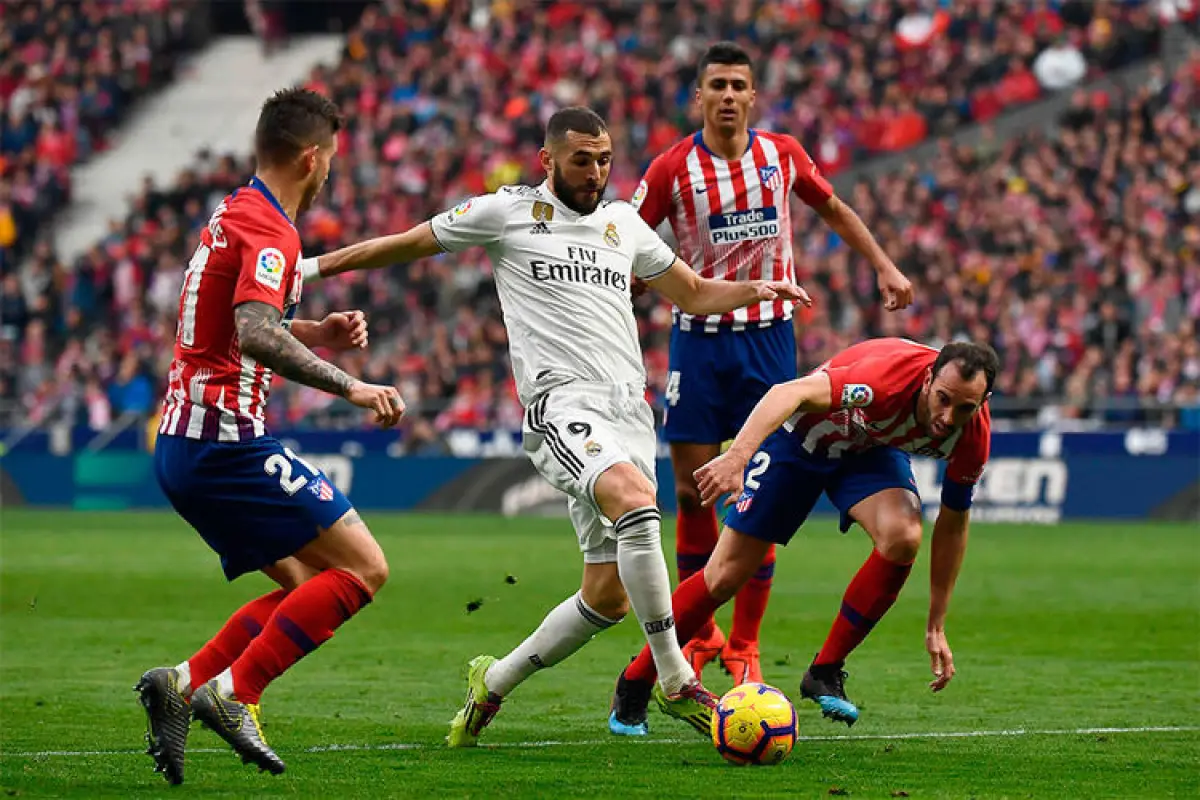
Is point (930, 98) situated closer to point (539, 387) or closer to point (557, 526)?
point (557, 526)

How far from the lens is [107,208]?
1490 inches

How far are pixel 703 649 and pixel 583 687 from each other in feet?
2.54

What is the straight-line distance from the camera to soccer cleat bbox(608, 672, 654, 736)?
863 cm

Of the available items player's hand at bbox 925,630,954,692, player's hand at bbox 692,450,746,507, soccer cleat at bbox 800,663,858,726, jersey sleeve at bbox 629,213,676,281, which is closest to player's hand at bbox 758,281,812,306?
jersey sleeve at bbox 629,213,676,281

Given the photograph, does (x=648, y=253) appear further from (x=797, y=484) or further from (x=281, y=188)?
(x=281, y=188)

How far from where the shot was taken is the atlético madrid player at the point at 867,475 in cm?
795

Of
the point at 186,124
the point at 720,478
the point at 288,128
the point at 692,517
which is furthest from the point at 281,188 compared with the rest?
the point at 186,124

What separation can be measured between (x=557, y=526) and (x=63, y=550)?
226 inches

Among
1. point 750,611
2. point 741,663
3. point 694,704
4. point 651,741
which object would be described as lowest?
point 741,663

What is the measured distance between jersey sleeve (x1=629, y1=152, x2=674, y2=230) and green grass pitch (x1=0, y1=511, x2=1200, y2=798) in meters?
2.15

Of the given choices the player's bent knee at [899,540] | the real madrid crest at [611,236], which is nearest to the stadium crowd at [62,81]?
the real madrid crest at [611,236]

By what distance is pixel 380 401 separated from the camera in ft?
21.6

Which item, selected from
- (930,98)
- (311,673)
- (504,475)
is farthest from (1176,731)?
(930,98)

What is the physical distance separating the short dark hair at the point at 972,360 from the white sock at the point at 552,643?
173 cm
